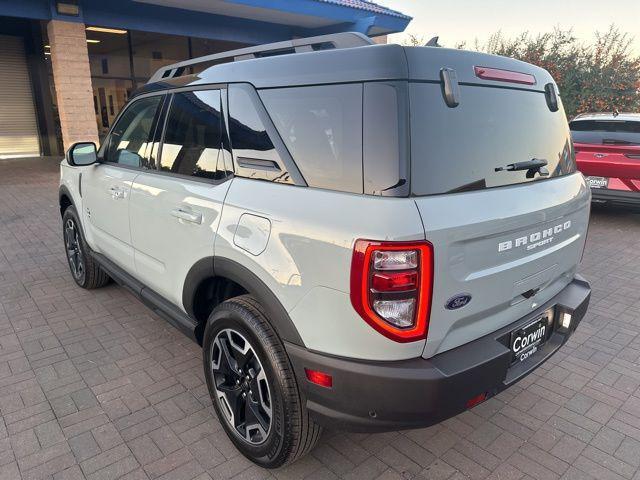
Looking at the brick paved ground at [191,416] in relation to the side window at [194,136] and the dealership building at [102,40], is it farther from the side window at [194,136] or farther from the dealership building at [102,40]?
the dealership building at [102,40]

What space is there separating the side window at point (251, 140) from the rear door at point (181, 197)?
0.40 feet

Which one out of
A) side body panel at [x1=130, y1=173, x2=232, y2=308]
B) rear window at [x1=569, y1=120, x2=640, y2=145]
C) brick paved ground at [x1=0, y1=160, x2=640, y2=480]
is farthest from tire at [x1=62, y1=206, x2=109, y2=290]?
rear window at [x1=569, y1=120, x2=640, y2=145]

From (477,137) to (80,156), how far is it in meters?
3.20

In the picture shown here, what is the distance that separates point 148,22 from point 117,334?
1078 centimetres

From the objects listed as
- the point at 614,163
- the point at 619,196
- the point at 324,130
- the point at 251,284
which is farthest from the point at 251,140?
the point at 619,196

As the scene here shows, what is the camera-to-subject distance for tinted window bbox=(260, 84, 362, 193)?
1.83m

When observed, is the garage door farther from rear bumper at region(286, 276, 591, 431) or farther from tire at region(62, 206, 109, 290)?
rear bumper at region(286, 276, 591, 431)

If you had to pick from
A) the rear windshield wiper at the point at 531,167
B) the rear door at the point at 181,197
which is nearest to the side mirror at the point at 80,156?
the rear door at the point at 181,197

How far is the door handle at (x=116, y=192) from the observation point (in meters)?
3.32

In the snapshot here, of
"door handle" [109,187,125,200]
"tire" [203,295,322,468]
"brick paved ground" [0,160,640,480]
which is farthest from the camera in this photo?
"door handle" [109,187,125,200]

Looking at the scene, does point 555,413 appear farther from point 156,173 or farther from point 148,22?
point 148,22

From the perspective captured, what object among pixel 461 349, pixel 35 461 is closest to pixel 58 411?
pixel 35 461

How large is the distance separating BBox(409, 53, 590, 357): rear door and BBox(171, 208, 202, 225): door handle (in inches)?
48.2

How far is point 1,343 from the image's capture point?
11.5 ft
